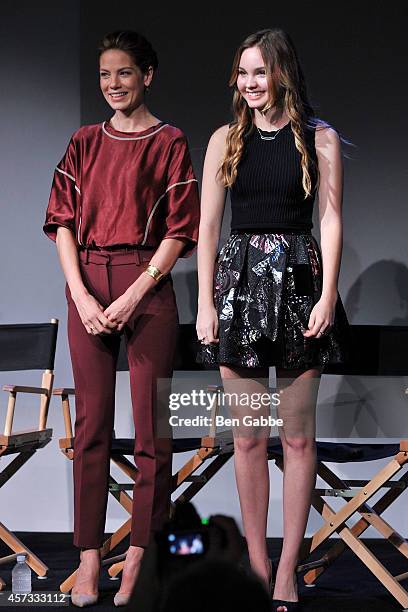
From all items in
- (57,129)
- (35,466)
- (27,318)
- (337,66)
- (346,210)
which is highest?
(337,66)

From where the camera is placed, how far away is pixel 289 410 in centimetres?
289

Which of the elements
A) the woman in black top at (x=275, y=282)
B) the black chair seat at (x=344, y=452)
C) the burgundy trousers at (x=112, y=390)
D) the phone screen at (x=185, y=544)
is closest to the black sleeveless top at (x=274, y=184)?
the woman in black top at (x=275, y=282)

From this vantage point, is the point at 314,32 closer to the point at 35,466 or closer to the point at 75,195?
the point at 75,195

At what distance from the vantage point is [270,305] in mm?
2846

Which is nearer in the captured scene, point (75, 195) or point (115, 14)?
point (75, 195)

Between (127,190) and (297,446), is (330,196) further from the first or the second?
(297,446)

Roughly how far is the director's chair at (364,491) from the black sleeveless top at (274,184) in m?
0.79

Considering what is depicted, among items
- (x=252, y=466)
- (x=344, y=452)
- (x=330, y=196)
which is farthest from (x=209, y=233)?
(x=344, y=452)

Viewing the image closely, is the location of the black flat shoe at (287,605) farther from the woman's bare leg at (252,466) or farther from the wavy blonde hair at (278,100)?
the wavy blonde hair at (278,100)

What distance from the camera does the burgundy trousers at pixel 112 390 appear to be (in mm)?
3041

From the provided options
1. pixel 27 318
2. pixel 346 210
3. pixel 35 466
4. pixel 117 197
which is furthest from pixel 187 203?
pixel 35 466

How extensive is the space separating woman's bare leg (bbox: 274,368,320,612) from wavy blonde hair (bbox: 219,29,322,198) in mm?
549

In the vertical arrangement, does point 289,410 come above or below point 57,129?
below

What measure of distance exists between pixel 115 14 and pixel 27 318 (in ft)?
4.52
